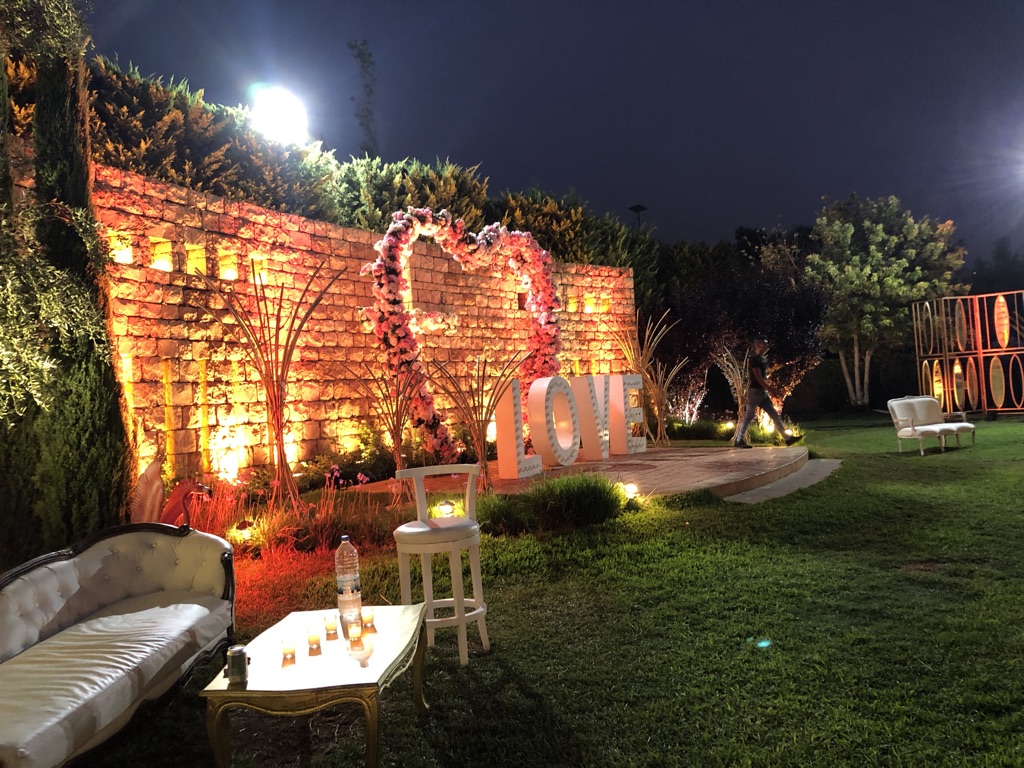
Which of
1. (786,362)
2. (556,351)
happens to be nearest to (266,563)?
(556,351)

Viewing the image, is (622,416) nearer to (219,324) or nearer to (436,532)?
(219,324)

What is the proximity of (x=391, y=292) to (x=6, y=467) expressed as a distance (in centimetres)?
513

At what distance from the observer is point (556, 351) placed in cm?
1097

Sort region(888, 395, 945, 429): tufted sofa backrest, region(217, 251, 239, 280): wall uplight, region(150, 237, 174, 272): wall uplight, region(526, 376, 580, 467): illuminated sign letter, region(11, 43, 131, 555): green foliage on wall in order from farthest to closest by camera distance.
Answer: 1. region(888, 395, 945, 429): tufted sofa backrest
2. region(526, 376, 580, 467): illuminated sign letter
3. region(217, 251, 239, 280): wall uplight
4. region(150, 237, 174, 272): wall uplight
5. region(11, 43, 131, 555): green foliage on wall

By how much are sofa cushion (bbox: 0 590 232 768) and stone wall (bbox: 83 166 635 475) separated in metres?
2.77

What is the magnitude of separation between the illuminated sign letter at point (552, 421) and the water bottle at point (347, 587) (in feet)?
19.4

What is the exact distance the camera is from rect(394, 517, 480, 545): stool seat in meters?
3.57

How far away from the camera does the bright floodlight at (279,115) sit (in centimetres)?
916

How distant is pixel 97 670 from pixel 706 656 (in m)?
2.55

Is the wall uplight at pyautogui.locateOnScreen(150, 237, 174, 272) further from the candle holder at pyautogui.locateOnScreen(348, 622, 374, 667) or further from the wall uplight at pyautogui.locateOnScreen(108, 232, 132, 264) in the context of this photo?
the candle holder at pyautogui.locateOnScreen(348, 622, 374, 667)

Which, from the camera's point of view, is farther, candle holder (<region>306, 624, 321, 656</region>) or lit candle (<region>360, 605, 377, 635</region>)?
lit candle (<region>360, 605, 377, 635</region>)

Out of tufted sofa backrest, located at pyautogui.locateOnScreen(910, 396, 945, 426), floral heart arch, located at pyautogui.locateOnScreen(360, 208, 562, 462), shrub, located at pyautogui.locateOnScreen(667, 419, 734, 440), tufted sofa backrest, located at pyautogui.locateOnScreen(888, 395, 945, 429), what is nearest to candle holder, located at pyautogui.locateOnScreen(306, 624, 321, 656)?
floral heart arch, located at pyautogui.locateOnScreen(360, 208, 562, 462)

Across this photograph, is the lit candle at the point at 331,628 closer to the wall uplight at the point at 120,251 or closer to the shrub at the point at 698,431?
the wall uplight at the point at 120,251

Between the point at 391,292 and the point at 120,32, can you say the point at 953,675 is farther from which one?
the point at 120,32
